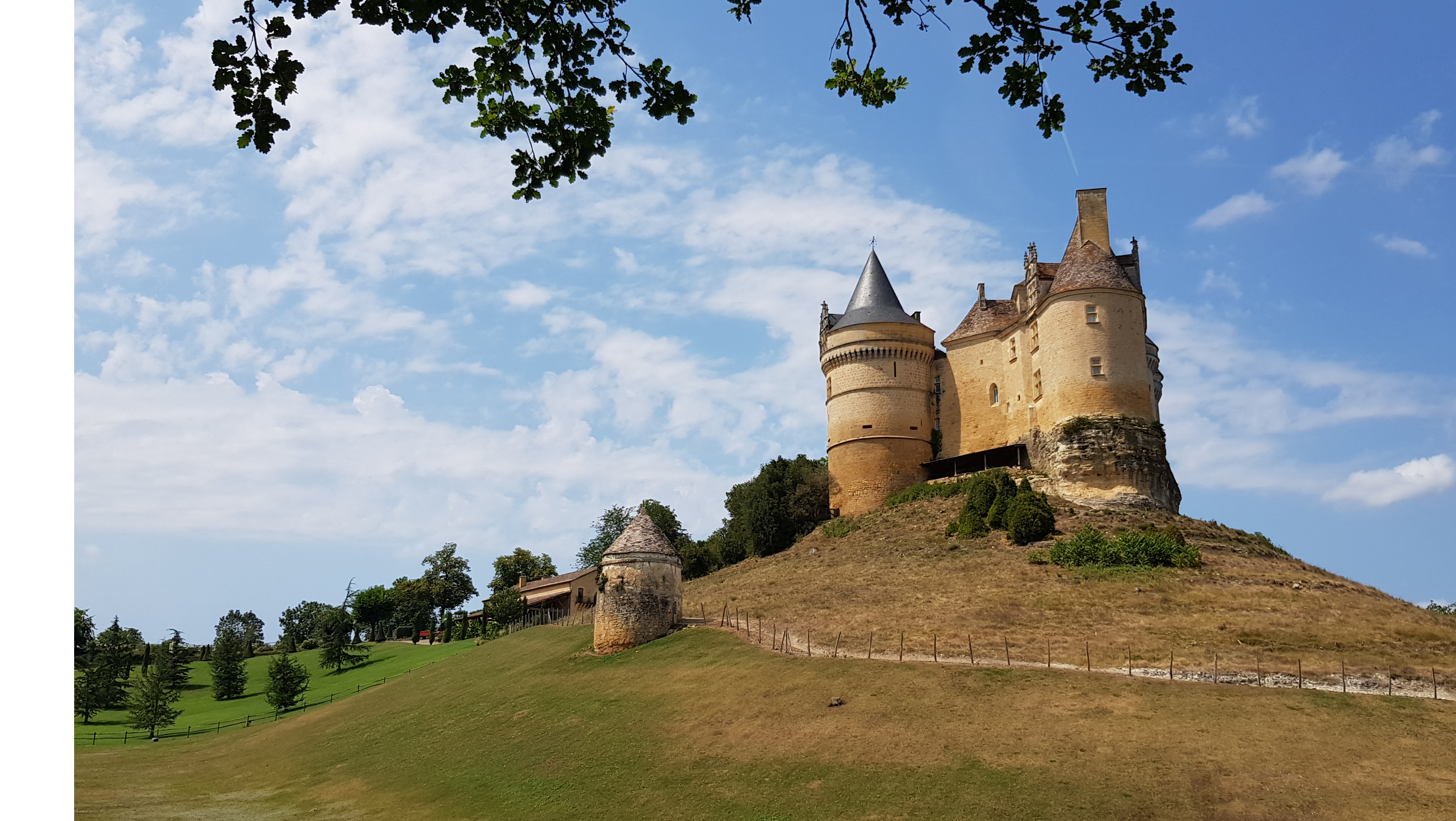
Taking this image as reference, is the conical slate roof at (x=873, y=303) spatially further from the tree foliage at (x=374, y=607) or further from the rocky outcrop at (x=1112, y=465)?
the tree foliage at (x=374, y=607)

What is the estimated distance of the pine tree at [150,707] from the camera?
47.6 m

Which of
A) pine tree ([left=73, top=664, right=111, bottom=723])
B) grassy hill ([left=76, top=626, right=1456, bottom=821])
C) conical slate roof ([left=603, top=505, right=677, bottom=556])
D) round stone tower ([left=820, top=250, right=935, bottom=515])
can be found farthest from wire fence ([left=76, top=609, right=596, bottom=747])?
round stone tower ([left=820, top=250, right=935, bottom=515])

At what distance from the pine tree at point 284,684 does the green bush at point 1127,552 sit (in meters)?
35.7

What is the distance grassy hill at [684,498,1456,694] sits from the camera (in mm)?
29062

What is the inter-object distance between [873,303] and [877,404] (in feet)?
23.3

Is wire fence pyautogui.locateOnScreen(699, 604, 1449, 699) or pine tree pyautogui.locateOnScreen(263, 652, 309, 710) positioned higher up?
wire fence pyautogui.locateOnScreen(699, 604, 1449, 699)

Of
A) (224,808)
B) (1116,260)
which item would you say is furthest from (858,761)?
(1116,260)

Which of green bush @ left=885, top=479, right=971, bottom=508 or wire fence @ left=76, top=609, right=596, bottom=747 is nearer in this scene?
wire fence @ left=76, top=609, right=596, bottom=747

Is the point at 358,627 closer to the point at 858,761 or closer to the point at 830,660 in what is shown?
the point at 830,660

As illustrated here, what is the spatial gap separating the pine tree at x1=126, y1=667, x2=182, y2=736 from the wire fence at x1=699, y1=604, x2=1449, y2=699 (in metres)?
30.5

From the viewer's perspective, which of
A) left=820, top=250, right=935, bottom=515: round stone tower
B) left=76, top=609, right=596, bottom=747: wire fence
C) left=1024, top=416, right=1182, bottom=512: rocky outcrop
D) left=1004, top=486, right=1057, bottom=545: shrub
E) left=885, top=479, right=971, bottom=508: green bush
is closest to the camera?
left=1004, top=486, right=1057, bottom=545: shrub

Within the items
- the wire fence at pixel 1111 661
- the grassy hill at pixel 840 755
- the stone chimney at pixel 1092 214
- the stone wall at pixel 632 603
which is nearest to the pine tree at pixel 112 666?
the grassy hill at pixel 840 755

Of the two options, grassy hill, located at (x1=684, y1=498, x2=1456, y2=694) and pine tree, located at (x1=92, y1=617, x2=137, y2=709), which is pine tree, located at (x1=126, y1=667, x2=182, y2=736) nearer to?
pine tree, located at (x1=92, y1=617, x2=137, y2=709)

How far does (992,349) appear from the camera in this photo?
62594mm
